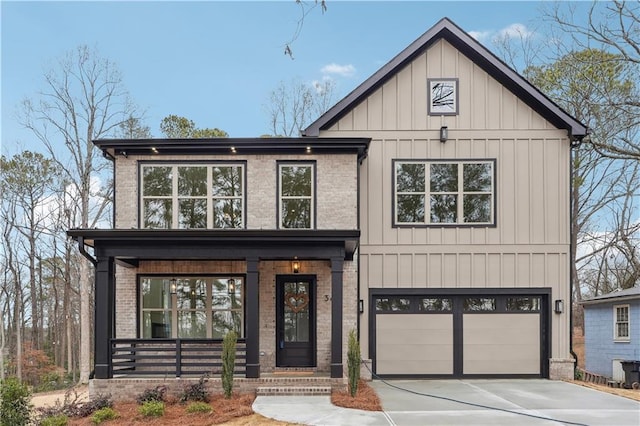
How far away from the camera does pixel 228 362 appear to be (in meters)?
11.3

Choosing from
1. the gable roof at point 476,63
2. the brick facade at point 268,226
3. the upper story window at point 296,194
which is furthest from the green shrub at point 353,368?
the gable roof at point 476,63

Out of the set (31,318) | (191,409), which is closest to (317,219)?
(191,409)

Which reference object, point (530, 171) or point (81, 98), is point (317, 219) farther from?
point (81, 98)

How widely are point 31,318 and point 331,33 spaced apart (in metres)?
24.7

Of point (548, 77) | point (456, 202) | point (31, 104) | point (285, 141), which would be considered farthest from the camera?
point (31, 104)

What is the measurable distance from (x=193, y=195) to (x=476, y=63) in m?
8.01

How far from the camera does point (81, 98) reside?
2338cm

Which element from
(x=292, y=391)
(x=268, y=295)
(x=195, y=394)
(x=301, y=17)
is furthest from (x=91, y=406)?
(x=301, y=17)

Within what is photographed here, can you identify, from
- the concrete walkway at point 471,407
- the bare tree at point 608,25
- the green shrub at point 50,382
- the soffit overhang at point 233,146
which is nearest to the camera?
the concrete walkway at point 471,407

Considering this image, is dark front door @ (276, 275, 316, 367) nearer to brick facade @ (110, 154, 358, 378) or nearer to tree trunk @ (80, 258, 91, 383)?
brick facade @ (110, 154, 358, 378)

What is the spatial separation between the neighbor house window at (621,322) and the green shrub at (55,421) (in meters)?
15.4

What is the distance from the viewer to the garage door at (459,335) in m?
14.0

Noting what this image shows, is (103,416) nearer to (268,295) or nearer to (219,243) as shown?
(219,243)

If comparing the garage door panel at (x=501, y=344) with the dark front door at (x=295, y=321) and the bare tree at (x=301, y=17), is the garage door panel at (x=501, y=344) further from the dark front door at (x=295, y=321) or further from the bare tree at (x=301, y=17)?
the bare tree at (x=301, y=17)
